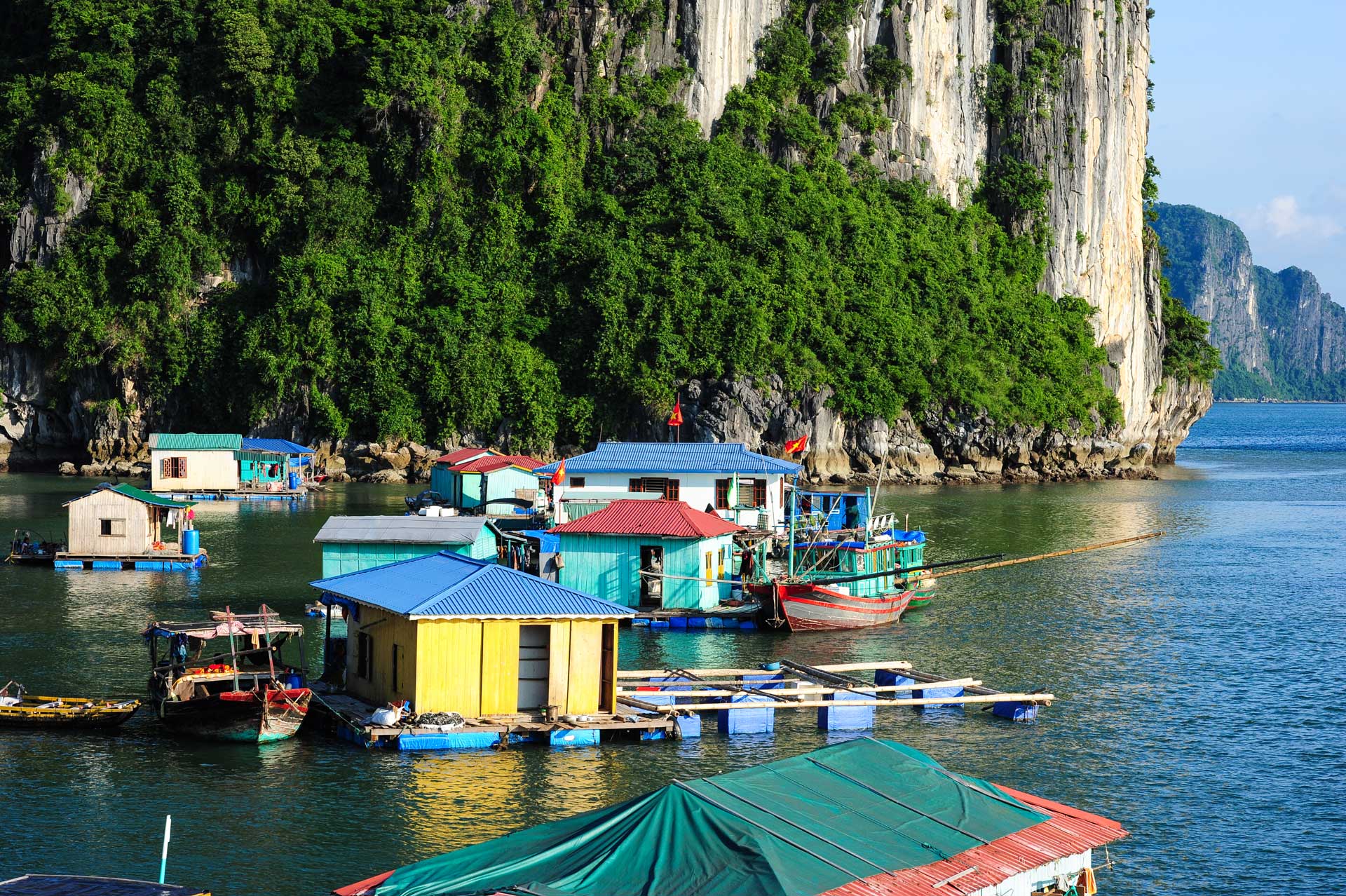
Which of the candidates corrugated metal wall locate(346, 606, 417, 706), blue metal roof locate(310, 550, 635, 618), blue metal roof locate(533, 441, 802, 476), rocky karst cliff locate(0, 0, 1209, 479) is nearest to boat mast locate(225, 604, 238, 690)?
blue metal roof locate(310, 550, 635, 618)

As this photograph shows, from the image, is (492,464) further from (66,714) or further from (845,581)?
(66,714)

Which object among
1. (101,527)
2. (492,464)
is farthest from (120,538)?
(492,464)

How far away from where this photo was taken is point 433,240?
104375 millimetres

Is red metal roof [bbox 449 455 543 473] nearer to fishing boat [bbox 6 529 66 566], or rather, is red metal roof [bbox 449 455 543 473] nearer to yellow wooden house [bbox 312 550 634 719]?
fishing boat [bbox 6 529 66 566]

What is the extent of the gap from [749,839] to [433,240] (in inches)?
3681

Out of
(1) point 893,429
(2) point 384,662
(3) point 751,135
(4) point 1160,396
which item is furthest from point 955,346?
(2) point 384,662

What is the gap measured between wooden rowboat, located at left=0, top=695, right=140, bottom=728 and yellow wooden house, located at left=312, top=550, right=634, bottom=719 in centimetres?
519

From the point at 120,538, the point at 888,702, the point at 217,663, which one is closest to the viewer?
the point at 217,663

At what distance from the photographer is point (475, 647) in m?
28.4

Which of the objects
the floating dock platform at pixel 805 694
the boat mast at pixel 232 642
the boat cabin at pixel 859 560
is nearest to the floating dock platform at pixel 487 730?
the floating dock platform at pixel 805 694

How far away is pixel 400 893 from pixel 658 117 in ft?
332

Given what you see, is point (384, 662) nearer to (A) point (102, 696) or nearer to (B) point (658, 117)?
(A) point (102, 696)

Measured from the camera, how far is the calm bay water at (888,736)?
23219 millimetres

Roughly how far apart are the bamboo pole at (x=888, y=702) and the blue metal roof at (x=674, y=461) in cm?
2280
